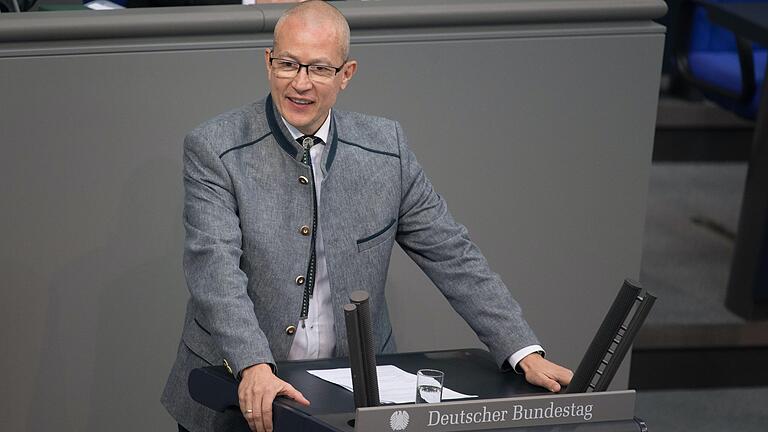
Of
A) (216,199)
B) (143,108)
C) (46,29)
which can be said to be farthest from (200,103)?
(216,199)

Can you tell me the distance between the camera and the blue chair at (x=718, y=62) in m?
4.94

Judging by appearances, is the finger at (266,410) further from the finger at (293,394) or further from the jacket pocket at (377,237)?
the jacket pocket at (377,237)

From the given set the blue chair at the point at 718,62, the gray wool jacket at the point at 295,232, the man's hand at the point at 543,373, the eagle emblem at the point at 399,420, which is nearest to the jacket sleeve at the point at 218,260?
the gray wool jacket at the point at 295,232

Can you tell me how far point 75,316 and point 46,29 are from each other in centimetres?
65

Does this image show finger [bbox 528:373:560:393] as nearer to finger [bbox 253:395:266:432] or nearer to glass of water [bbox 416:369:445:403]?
glass of water [bbox 416:369:445:403]

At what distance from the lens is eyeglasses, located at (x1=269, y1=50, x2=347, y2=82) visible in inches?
92.1

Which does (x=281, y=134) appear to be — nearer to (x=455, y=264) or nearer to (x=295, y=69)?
(x=295, y=69)

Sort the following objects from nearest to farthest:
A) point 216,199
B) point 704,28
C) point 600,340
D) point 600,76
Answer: point 600,340 < point 216,199 < point 600,76 < point 704,28

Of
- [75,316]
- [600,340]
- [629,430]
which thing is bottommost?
[75,316]

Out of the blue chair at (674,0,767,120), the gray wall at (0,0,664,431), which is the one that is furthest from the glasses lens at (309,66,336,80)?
the blue chair at (674,0,767,120)

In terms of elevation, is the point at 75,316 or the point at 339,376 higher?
the point at 339,376

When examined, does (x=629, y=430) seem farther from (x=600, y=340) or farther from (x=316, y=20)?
(x=316, y=20)

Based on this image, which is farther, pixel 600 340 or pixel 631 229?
pixel 631 229

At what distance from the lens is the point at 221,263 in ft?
7.50
